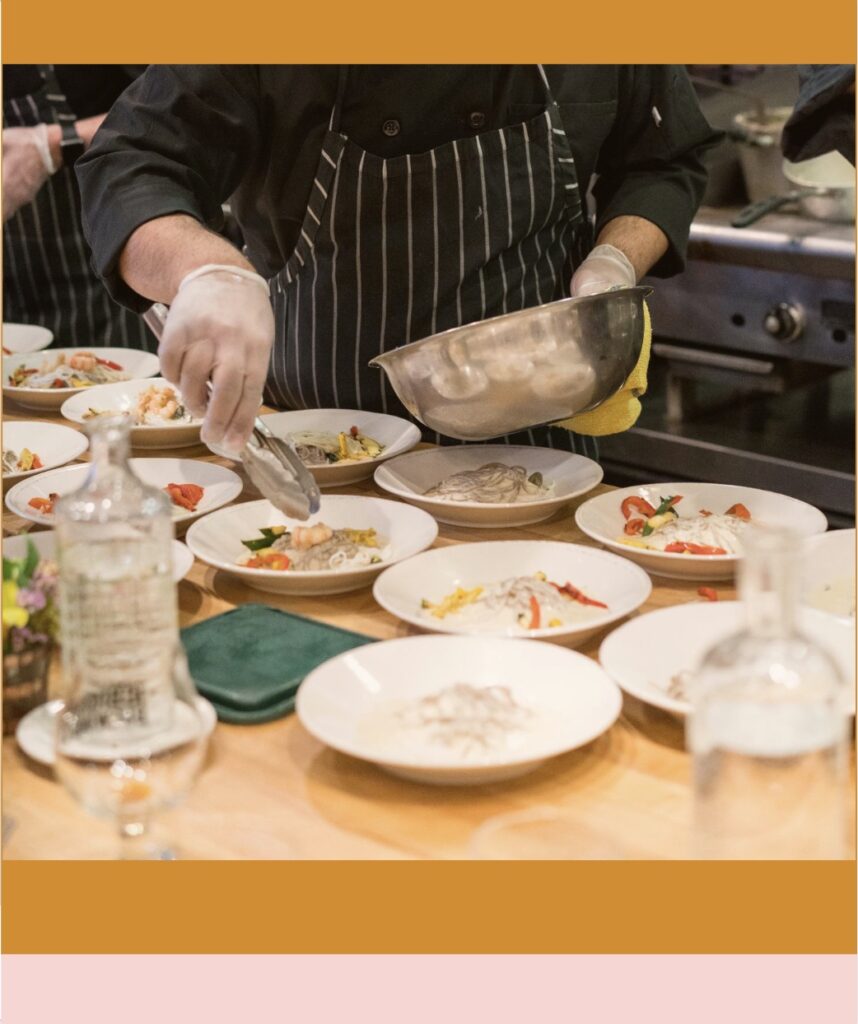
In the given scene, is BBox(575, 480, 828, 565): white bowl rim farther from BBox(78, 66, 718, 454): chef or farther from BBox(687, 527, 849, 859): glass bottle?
BBox(687, 527, 849, 859): glass bottle

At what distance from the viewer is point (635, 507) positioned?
213 cm

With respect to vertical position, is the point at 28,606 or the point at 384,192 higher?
the point at 384,192

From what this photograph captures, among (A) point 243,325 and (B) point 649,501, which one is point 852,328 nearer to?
(B) point 649,501

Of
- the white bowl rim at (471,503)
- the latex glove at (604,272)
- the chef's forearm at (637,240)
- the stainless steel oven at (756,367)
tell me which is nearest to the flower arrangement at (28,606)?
the white bowl rim at (471,503)

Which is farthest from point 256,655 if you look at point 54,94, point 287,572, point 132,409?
point 54,94

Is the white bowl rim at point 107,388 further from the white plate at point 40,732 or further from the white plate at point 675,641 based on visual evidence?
the white plate at point 675,641

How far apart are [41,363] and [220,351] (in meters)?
1.45

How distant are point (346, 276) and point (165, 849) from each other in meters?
1.48

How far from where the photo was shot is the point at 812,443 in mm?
3947

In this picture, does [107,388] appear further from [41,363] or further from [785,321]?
[785,321]

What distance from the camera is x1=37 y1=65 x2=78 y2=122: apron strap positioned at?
3877 mm

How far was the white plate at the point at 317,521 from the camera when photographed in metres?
1.88

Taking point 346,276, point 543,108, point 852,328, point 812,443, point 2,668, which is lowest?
point 812,443

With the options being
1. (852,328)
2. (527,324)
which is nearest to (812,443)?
(852,328)
